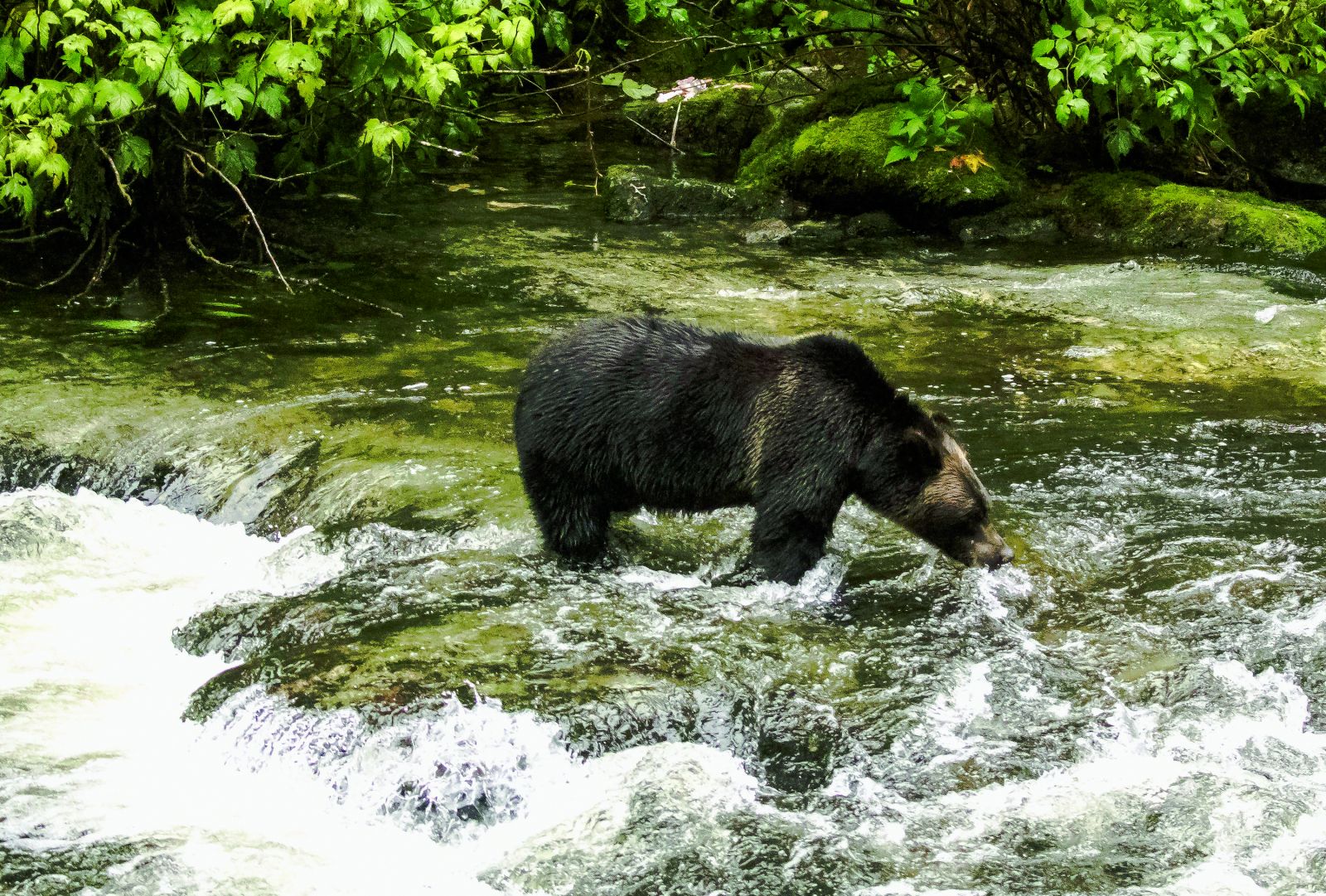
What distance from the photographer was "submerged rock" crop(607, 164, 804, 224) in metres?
12.6

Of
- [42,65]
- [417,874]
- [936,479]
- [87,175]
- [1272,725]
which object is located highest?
[42,65]

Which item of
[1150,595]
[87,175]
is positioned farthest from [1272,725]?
[87,175]

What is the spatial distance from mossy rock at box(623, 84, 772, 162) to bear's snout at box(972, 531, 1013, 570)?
10.7 meters

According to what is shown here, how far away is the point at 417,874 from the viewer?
4.06 metres

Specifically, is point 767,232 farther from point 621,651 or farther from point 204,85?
point 621,651

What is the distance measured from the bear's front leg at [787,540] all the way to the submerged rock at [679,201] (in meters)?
7.58

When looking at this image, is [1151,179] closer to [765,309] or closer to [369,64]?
[765,309]

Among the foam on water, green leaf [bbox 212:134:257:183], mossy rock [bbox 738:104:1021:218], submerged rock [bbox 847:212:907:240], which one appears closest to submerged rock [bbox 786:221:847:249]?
submerged rock [bbox 847:212:907:240]

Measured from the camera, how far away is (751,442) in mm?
5426

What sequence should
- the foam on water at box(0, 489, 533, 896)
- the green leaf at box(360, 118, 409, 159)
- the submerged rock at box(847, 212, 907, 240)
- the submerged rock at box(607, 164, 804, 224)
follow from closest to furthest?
the foam on water at box(0, 489, 533, 896) → the green leaf at box(360, 118, 409, 159) → the submerged rock at box(847, 212, 907, 240) → the submerged rock at box(607, 164, 804, 224)

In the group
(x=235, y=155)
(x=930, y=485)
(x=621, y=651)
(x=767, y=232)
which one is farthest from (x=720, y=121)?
(x=621, y=651)

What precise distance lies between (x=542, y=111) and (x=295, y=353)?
1145 centimetres

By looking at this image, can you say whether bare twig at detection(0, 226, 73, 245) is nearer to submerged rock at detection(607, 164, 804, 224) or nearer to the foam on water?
the foam on water

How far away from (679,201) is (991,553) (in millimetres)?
7891
